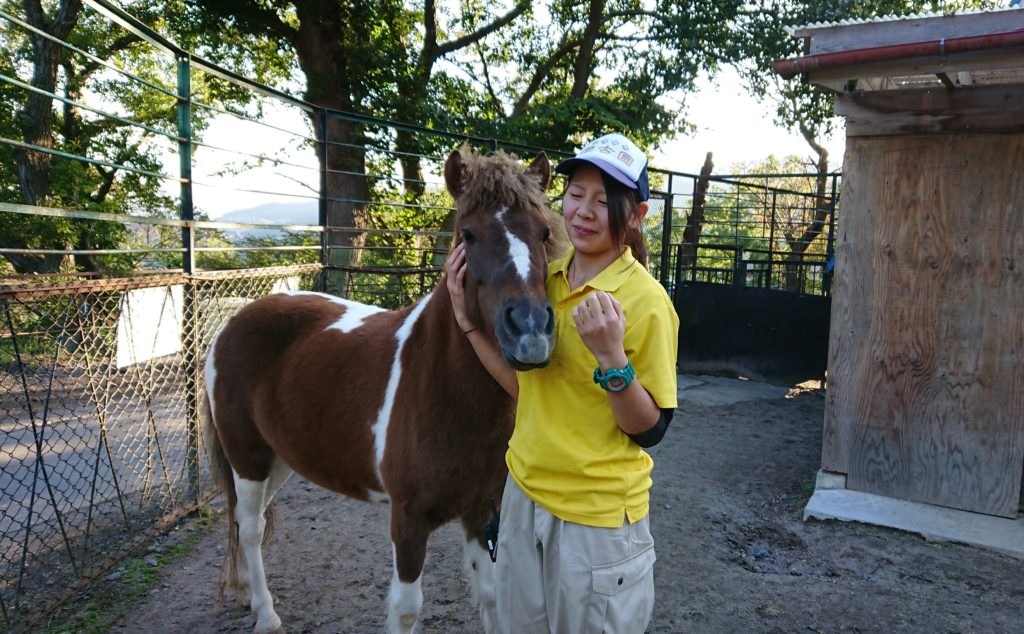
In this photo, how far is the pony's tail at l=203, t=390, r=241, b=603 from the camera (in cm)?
311

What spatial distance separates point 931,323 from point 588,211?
3648 mm

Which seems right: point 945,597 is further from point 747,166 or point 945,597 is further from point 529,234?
point 747,166

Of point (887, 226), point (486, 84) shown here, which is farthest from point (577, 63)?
point (887, 226)

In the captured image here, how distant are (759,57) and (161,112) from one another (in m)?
11.6

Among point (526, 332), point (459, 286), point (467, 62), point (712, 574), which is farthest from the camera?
point (467, 62)

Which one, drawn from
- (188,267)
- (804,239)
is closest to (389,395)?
(188,267)

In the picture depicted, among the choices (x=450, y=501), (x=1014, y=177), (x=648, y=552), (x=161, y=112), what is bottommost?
(x=450, y=501)

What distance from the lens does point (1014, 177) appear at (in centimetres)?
389

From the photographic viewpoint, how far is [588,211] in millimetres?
1497

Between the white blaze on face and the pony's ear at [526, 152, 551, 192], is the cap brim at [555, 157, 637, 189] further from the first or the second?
the pony's ear at [526, 152, 551, 192]

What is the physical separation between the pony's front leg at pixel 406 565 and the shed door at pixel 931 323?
10.8ft

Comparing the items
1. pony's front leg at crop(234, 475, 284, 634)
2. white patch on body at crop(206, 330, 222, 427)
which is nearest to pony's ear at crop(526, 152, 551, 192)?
white patch on body at crop(206, 330, 222, 427)

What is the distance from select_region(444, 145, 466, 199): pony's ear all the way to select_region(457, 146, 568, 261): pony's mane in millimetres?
81

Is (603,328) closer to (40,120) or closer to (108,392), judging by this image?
(108,392)
